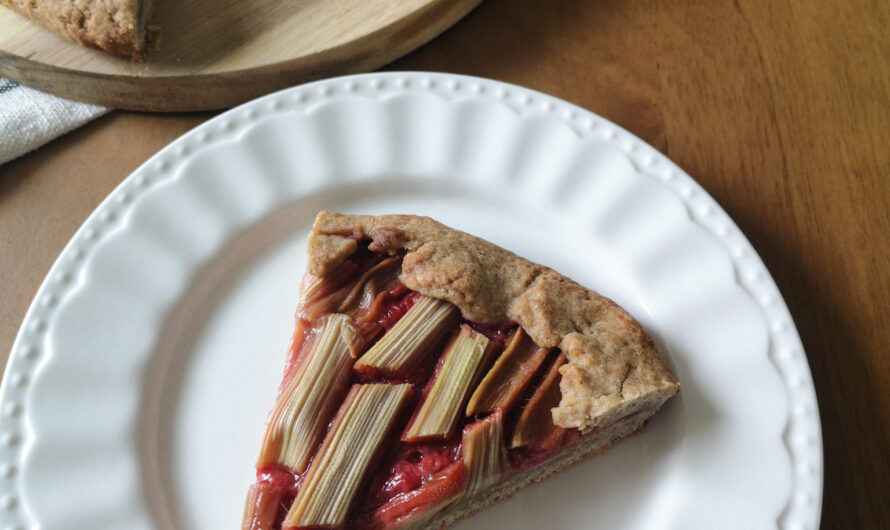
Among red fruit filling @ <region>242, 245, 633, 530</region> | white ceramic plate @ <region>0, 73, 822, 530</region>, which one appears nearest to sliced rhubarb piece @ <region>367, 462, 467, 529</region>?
red fruit filling @ <region>242, 245, 633, 530</region>

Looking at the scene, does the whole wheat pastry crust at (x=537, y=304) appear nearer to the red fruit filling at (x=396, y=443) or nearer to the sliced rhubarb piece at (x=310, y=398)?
the red fruit filling at (x=396, y=443)

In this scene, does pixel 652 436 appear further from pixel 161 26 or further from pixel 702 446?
pixel 161 26

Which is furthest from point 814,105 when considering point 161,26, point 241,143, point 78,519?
point 78,519

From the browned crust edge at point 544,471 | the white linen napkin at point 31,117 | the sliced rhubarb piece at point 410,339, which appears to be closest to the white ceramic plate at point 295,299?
the browned crust edge at point 544,471

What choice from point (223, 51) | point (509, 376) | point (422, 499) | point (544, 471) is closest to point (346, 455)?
point (422, 499)

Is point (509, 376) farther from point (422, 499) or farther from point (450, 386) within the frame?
point (422, 499)
